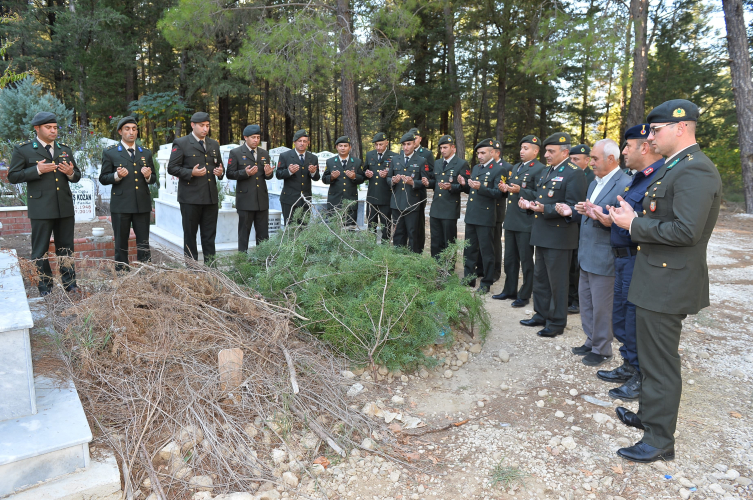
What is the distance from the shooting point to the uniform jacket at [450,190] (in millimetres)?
6332

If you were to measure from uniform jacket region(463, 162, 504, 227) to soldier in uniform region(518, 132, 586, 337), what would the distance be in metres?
1.12

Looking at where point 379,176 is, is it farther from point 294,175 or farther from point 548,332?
point 548,332

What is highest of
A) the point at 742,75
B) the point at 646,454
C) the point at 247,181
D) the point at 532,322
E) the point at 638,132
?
the point at 742,75

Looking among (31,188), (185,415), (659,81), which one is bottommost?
(185,415)

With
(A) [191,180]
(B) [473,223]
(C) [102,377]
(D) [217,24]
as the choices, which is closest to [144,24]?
(D) [217,24]

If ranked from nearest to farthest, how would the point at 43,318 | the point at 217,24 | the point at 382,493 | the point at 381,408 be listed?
the point at 382,493, the point at 381,408, the point at 43,318, the point at 217,24

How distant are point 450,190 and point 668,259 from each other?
387 cm

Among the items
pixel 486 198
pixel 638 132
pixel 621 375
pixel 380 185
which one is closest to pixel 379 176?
pixel 380 185

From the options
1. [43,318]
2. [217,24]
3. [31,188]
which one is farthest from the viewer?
[217,24]

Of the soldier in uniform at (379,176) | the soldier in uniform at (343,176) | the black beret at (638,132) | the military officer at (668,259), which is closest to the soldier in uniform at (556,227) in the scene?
the black beret at (638,132)

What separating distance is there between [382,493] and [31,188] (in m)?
4.59

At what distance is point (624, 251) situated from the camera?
359 cm

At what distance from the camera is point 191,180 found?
18.8ft

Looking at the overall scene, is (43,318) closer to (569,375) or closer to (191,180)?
(191,180)
